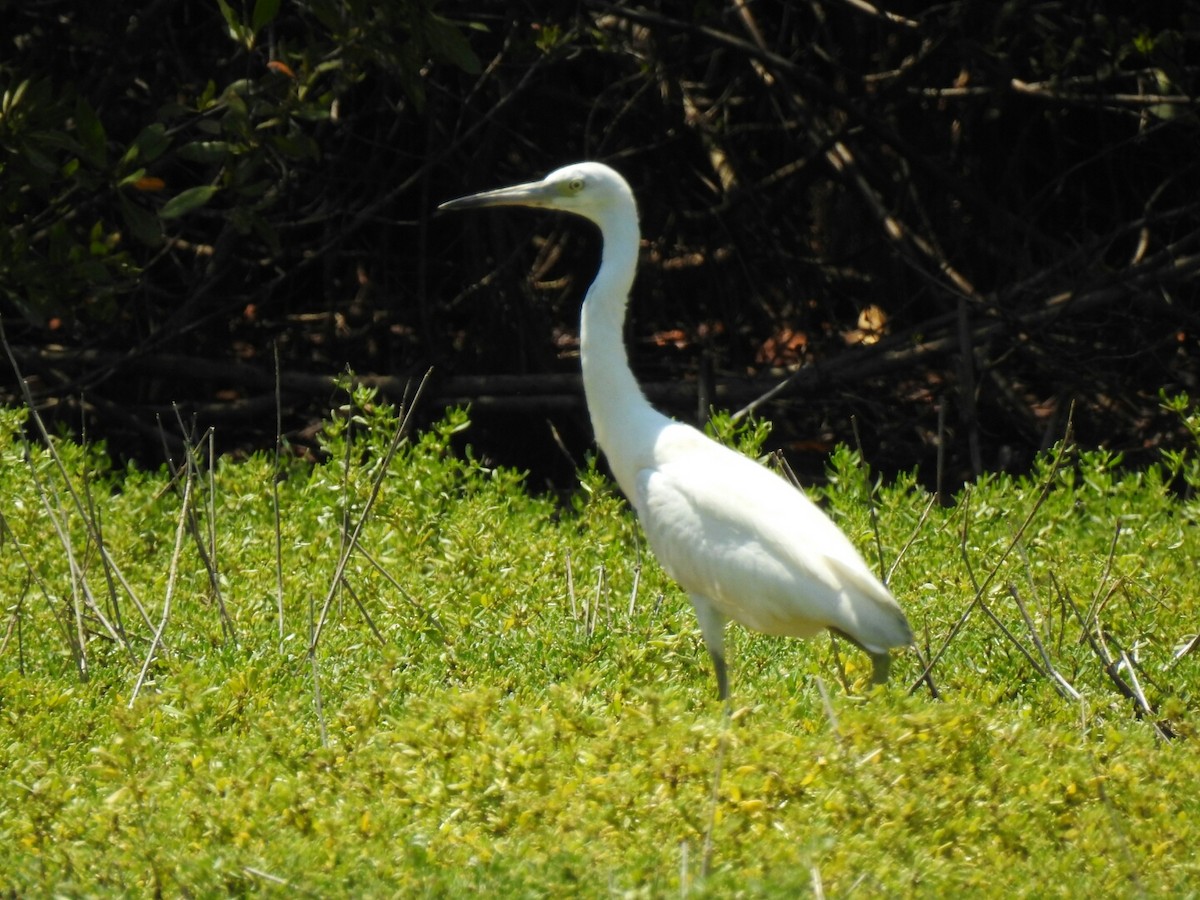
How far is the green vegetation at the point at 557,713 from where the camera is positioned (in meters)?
2.91

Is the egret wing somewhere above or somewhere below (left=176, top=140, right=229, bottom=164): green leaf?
below

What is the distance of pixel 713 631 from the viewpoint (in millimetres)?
4168

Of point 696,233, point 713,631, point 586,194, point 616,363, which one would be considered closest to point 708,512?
point 713,631

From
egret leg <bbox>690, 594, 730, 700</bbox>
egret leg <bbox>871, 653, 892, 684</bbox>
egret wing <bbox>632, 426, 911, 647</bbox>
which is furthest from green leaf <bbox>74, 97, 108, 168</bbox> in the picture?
egret leg <bbox>871, 653, 892, 684</bbox>

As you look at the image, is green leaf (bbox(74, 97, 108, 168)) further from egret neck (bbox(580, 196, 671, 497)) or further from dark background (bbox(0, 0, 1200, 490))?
egret neck (bbox(580, 196, 671, 497))

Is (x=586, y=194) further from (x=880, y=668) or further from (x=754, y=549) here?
(x=880, y=668)

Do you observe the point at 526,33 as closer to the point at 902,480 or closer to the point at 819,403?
the point at 819,403

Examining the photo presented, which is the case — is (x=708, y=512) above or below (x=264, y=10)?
below

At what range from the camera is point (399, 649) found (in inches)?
176

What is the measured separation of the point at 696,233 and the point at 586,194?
4338 mm

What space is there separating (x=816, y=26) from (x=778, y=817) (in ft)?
20.8

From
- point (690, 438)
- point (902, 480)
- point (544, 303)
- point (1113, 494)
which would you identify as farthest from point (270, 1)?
point (544, 303)

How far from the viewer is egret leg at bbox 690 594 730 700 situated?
161 inches

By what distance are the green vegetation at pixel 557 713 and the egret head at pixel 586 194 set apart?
96cm
